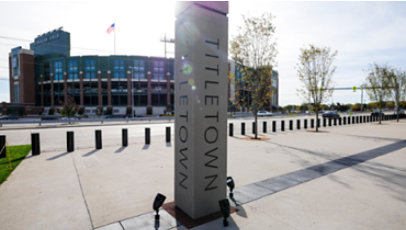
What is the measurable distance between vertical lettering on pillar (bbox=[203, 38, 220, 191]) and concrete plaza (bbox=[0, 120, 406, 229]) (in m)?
0.80

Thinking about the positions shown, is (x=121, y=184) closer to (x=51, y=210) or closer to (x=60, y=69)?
(x=51, y=210)

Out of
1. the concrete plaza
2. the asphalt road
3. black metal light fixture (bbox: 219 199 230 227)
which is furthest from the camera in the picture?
the asphalt road

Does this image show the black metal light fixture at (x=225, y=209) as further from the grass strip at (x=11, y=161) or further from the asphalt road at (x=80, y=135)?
the asphalt road at (x=80, y=135)

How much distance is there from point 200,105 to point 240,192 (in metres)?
2.51

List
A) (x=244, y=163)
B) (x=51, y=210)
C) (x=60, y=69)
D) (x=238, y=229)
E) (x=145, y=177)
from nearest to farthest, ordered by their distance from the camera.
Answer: (x=238, y=229), (x=51, y=210), (x=145, y=177), (x=244, y=163), (x=60, y=69)

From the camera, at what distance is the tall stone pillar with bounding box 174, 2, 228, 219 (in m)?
3.68

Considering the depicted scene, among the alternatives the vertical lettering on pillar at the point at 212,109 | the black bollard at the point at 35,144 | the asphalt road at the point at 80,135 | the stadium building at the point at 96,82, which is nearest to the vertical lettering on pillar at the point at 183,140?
the vertical lettering on pillar at the point at 212,109

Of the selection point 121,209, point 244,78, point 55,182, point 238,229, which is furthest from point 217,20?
point 244,78

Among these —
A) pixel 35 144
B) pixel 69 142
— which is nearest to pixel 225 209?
pixel 69 142

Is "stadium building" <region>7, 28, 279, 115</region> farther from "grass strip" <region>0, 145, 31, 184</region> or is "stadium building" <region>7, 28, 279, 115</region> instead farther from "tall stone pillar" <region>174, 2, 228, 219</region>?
"tall stone pillar" <region>174, 2, 228, 219</region>

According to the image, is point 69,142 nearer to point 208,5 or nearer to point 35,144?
point 35,144

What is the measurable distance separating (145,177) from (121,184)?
0.72 metres

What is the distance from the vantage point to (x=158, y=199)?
3.58 meters

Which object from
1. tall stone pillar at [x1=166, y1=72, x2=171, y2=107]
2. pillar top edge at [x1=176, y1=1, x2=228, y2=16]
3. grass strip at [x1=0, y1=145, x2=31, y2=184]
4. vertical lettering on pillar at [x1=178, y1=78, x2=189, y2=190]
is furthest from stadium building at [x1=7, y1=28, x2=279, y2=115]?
vertical lettering on pillar at [x1=178, y1=78, x2=189, y2=190]
